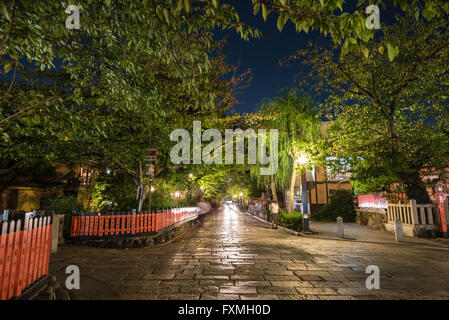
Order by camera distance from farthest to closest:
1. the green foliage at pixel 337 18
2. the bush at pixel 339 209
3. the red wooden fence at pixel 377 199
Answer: the bush at pixel 339 209
the red wooden fence at pixel 377 199
the green foliage at pixel 337 18

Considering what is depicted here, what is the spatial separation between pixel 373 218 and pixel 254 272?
1299 cm

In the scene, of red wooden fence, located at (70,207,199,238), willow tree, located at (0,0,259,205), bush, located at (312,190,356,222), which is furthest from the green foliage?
bush, located at (312,190,356,222)

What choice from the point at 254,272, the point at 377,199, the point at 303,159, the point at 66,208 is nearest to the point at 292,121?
the point at 303,159

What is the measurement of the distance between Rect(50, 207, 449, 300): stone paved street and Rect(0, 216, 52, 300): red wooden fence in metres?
0.84

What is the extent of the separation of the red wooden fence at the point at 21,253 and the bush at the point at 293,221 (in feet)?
39.3

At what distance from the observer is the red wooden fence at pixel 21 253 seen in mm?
3135

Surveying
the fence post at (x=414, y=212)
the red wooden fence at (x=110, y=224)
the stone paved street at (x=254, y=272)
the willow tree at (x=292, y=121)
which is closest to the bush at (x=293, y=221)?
the willow tree at (x=292, y=121)

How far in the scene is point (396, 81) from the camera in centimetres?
1030

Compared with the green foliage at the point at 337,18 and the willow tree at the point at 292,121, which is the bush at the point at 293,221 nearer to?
the willow tree at the point at 292,121

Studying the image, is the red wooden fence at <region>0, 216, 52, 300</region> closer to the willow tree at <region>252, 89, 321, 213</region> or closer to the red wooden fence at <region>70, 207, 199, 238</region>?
the red wooden fence at <region>70, 207, 199, 238</region>

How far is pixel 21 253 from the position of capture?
139 inches
